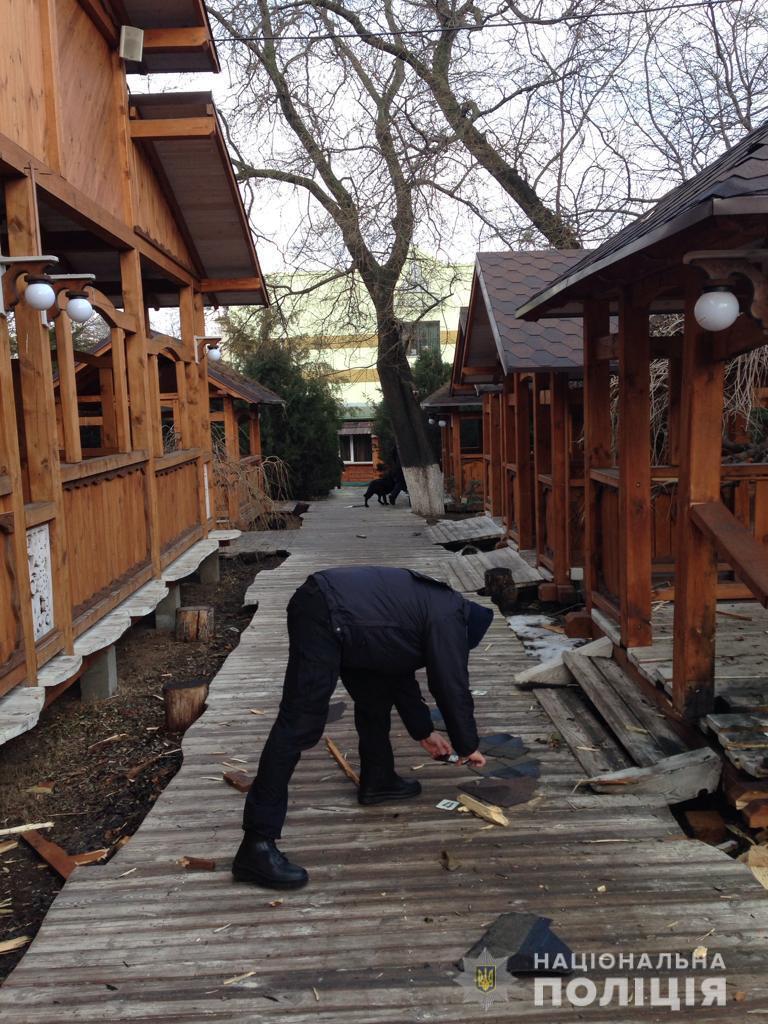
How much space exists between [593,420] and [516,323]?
330 cm

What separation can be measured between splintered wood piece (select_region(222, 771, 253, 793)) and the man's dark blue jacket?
147 cm

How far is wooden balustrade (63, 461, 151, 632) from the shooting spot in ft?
19.7

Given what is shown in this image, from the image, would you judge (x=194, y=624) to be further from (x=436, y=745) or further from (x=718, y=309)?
(x=718, y=309)

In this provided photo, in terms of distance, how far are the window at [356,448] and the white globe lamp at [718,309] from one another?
3826cm

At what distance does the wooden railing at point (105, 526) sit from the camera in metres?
6.00

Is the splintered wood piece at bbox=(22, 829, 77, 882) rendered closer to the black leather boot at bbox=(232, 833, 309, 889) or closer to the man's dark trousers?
the black leather boot at bbox=(232, 833, 309, 889)

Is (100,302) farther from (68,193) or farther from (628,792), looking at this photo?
(628,792)

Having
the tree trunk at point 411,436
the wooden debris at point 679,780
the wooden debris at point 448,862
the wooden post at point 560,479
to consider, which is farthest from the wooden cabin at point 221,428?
the wooden debris at point 448,862

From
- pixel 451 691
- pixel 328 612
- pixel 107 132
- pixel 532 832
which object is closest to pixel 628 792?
pixel 532 832

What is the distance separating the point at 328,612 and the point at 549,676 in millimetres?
3341

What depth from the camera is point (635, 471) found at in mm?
5863

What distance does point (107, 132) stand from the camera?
25.0 feet

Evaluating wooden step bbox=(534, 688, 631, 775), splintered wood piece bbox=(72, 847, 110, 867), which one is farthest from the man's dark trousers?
wooden step bbox=(534, 688, 631, 775)

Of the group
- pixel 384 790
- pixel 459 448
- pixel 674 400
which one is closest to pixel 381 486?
pixel 459 448
